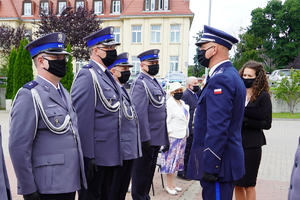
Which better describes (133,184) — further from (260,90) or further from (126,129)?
(260,90)

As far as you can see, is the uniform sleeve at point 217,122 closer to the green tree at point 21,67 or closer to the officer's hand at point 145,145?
the officer's hand at point 145,145

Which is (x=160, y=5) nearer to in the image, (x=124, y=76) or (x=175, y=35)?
(x=175, y=35)

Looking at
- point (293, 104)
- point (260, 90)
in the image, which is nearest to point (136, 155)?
point (260, 90)

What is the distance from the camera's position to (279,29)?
49.2m

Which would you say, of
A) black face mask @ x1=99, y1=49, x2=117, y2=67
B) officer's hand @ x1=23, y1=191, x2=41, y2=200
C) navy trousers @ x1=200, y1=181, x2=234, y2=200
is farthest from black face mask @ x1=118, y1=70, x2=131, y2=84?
officer's hand @ x1=23, y1=191, x2=41, y2=200

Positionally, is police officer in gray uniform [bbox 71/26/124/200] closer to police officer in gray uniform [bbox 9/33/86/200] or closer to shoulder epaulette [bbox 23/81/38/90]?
police officer in gray uniform [bbox 9/33/86/200]

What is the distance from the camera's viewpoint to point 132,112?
4.09 meters

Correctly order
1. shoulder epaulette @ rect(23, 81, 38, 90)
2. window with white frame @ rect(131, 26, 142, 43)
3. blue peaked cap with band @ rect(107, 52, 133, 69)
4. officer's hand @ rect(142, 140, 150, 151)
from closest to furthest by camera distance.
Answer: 1. shoulder epaulette @ rect(23, 81, 38, 90)
2. officer's hand @ rect(142, 140, 150, 151)
3. blue peaked cap with band @ rect(107, 52, 133, 69)
4. window with white frame @ rect(131, 26, 142, 43)

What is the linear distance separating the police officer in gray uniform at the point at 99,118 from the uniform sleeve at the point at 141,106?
2.97ft

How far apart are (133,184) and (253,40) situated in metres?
44.8

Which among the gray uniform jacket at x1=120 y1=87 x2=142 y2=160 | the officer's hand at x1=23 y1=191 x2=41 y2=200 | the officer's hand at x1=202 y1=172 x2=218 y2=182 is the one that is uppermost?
the gray uniform jacket at x1=120 y1=87 x2=142 y2=160

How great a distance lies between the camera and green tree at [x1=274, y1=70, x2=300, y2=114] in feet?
60.7

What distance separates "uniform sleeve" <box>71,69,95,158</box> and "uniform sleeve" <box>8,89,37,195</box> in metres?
0.76

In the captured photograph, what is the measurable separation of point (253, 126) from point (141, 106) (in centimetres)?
156
